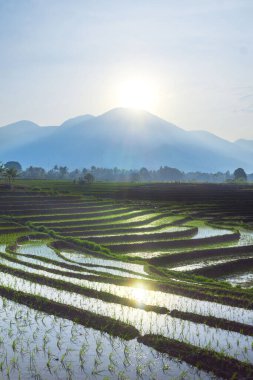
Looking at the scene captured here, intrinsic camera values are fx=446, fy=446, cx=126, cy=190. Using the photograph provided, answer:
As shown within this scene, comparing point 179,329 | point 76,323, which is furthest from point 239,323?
point 76,323

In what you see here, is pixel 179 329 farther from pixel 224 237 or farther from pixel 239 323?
pixel 224 237

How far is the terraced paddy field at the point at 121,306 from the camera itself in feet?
29.1

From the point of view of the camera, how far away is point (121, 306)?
12930 millimetres

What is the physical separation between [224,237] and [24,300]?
18.2 m

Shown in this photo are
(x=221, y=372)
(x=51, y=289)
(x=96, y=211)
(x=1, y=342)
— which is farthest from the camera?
(x=96, y=211)

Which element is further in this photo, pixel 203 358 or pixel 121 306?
pixel 121 306

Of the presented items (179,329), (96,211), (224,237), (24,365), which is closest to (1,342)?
(24,365)

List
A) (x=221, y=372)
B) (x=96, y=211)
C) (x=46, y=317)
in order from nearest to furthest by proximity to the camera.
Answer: (x=221, y=372) → (x=46, y=317) → (x=96, y=211)

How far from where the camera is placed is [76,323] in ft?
37.3

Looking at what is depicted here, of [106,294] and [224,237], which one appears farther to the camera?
[224,237]

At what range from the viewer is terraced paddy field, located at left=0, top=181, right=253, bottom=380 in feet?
29.1

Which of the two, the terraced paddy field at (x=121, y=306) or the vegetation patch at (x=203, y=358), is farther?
the terraced paddy field at (x=121, y=306)

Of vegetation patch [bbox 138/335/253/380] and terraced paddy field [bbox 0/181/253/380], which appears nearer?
vegetation patch [bbox 138/335/253/380]

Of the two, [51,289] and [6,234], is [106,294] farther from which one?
[6,234]
